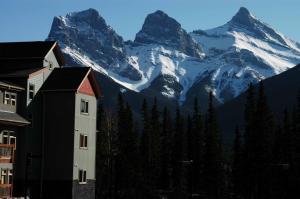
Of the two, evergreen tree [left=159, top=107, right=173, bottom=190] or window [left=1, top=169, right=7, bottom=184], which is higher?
evergreen tree [left=159, top=107, right=173, bottom=190]

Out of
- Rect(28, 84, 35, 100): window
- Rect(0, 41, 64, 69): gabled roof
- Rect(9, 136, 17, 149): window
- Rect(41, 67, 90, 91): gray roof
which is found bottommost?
Rect(9, 136, 17, 149): window

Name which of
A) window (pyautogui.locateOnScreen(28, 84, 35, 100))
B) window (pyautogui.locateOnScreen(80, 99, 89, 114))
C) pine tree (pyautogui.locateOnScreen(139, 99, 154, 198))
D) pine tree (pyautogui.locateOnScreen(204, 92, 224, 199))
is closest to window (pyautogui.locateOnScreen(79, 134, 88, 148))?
window (pyautogui.locateOnScreen(80, 99, 89, 114))

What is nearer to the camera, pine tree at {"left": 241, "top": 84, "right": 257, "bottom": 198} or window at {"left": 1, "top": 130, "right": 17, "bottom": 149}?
window at {"left": 1, "top": 130, "right": 17, "bottom": 149}

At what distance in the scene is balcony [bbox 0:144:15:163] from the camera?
201 feet

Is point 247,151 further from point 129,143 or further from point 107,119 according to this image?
point 107,119

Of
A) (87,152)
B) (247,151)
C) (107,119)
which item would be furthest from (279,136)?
(87,152)

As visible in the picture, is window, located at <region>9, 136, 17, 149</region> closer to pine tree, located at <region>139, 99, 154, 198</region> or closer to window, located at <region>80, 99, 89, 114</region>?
window, located at <region>80, 99, 89, 114</region>

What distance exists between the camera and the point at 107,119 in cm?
12731

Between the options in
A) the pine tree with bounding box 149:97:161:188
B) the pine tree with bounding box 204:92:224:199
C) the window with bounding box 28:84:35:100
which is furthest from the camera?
the pine tree with bounding box 149:97:161:188

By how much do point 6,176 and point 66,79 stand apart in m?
11.3

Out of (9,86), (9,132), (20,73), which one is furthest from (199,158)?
(9,86)

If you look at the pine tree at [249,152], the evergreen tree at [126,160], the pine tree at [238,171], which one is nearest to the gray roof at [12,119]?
the pine tree at [249,152]

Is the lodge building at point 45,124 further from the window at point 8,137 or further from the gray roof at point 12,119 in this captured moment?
the gray roof at point 12,119

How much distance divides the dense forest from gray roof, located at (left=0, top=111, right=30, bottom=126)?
33.3 meters
